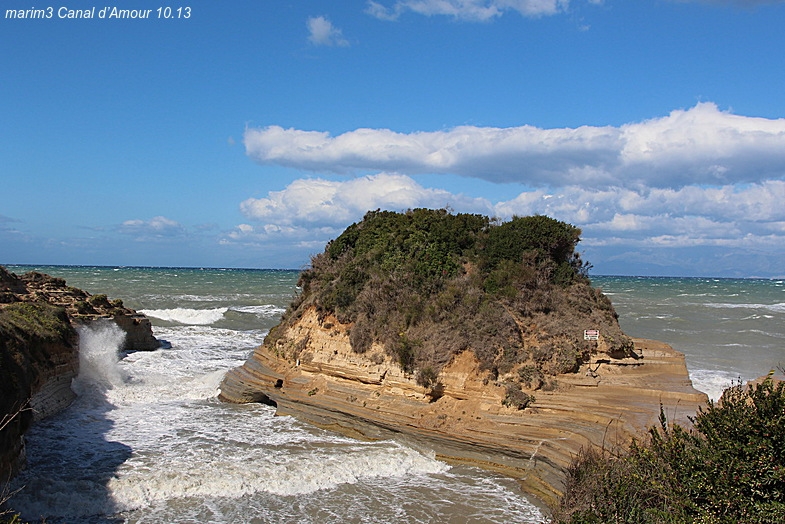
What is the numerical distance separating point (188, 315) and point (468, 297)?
29.2 meters

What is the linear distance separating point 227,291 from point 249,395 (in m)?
42.8

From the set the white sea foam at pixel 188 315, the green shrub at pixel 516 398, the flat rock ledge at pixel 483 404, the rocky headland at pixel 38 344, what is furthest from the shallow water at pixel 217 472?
the white sea foam at pixel 188 315

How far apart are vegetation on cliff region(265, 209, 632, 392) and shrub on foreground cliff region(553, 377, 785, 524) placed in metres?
4.39

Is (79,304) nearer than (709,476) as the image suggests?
No

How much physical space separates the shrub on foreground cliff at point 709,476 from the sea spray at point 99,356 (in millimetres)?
15232

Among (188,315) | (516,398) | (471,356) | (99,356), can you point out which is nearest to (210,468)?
(471,356)

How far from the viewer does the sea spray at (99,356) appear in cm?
1826

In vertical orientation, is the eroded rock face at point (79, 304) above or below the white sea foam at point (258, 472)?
above

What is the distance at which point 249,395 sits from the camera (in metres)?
17.2

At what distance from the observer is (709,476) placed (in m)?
6.81

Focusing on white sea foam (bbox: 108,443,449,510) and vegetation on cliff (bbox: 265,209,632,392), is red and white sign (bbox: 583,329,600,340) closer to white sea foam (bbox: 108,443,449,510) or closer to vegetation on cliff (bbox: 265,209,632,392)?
vegetation on cliff (bbox: 265,209,632,392)

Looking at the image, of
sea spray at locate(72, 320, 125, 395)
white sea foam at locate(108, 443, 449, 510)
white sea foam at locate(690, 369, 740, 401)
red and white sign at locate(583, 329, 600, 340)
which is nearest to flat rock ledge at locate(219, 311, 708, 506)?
red and white sign at locate(583, 329, 600, 340)

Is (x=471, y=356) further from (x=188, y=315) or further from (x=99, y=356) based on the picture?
(x=188, y=315)

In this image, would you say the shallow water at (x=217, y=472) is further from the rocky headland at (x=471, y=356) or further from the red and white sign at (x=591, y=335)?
the red and white sign at (x=591, y=335)
